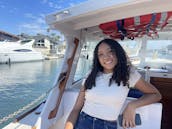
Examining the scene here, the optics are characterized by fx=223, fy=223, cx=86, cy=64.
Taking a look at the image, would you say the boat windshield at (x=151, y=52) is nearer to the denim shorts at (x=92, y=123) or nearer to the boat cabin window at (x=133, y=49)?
the boat cabin window at (x=133, y=49)

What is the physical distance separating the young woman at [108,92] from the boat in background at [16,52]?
75.5 ft

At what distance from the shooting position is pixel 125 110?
181 centimetres

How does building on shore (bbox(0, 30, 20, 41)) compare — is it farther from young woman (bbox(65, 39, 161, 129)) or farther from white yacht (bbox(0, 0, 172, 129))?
young woman (bbox(65, 39, 161, 129))

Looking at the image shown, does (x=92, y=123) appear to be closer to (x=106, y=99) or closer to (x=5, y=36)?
(x=106, y=99)

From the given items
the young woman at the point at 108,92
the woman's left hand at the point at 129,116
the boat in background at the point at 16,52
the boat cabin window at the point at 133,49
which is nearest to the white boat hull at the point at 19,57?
the boat in background at the point at 16,52

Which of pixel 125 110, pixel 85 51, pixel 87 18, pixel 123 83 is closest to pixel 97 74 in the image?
pixel 123 83

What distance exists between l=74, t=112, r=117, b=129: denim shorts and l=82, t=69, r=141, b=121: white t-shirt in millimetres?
31

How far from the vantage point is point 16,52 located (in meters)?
24.1

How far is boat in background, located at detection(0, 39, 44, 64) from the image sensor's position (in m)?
23.3

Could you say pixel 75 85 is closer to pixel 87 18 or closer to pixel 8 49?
pixel 87 18

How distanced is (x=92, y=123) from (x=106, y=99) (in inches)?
9.1

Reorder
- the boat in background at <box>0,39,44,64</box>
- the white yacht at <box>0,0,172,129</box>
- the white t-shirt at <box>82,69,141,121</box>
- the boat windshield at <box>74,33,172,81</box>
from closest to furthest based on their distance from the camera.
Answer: the white t-shirt at <box>82,69,141,121</box>, the white yacht at <box>0,0,172,129</box>, the boat windshield at <box>74,33,172,81</box>, the boat in background at <box>0,39,44,64</box>

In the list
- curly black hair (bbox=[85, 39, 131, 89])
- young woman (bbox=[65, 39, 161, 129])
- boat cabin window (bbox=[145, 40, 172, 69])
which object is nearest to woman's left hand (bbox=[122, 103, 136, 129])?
young woman (bbox=[65, 39, 161, 129])

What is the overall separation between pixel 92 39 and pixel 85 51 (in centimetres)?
23
